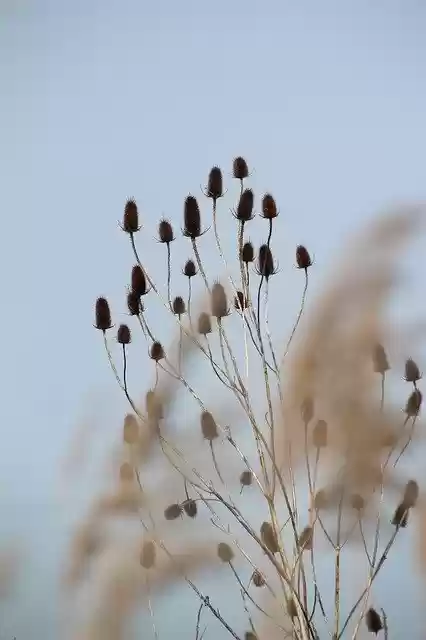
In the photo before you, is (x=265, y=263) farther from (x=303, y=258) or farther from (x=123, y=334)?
(x=123, y=334)

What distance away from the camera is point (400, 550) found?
72.3 inches

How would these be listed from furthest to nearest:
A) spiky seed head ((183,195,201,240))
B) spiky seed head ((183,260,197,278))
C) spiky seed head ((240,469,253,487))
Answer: spiky seed head ((240,469,253,487)) < spiky seed head ((183,260,197,278)) < spiky seed head ((183,195,201,240))

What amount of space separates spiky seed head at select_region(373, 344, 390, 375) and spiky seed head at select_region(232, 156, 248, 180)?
14.1 inches

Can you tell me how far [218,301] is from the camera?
1.46 meters

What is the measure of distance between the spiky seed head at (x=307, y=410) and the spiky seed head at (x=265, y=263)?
22 centimetres

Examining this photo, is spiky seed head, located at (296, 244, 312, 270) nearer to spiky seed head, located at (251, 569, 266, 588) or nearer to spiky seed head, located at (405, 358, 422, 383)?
spiky seed head, located at (405, 358, 422, 383)

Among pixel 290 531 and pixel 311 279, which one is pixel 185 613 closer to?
pixel 290 531

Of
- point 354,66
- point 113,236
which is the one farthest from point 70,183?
point 354,66

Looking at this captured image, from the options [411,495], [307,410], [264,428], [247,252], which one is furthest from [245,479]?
[247,252]

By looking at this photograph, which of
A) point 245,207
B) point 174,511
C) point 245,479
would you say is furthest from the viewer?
point 245,479

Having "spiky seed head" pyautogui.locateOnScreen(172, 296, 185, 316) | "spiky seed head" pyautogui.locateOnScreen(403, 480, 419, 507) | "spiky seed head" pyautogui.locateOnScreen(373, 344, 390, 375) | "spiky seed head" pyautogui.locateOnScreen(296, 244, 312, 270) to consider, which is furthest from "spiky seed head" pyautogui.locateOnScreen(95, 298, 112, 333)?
"spiky seed head" pyautogui.locateOnScreen(403, 480, 419, 507)

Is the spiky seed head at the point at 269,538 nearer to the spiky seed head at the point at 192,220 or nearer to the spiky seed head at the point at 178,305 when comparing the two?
the spiky seed head at the point at 178,305

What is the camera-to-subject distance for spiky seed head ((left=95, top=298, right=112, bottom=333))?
146 centimetres

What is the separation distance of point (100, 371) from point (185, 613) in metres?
0.56
